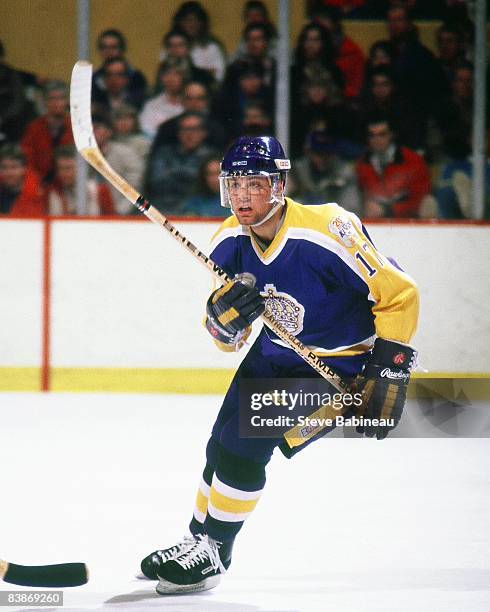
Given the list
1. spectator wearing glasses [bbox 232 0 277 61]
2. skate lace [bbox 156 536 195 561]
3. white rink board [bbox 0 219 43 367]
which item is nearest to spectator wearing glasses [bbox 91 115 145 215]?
white rink board [bbox 0 219 43 367]

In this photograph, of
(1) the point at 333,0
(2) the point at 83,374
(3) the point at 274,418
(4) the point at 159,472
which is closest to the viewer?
(3) the point at 274,418

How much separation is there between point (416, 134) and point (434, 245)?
0.57 m

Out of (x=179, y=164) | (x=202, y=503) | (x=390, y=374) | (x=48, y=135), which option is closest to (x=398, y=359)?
(x=390, y=374)

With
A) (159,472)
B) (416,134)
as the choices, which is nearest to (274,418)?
(159,472)

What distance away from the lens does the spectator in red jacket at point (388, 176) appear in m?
5.63

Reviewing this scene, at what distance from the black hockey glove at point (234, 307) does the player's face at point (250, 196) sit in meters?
0.14

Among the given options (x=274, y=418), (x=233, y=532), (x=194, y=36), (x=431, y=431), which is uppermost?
(x=194, y=36)

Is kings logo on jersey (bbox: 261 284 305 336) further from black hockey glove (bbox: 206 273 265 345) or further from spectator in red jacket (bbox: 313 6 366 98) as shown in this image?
spectator in red jacket (bbox: 313 6 366 98)

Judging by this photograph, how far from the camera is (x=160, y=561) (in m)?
2.67

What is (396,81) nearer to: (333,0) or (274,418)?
(333,0)

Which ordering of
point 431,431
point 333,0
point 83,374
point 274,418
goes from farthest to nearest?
point 333,0, point 83,374, point 431,431, point 274,418

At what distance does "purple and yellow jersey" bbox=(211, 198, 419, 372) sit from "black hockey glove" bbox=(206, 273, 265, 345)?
0.33 ft

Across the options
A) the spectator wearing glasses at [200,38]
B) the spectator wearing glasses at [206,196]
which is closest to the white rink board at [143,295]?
the spectator wearing glasses at [206,196]

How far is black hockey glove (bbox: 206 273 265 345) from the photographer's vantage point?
99.8 inches
